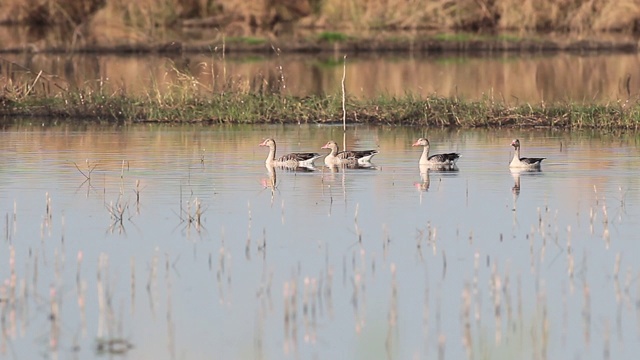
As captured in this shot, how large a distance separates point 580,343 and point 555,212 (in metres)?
5.96

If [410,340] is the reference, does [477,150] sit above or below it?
above

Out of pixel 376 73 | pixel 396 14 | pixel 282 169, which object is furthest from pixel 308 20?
pixel 282 169

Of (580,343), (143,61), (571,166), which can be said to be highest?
(143,61)

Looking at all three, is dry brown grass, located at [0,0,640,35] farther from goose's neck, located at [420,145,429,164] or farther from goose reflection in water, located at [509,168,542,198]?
goose reflection in water, located at [509,168,542,198]

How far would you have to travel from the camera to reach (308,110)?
29453 mm

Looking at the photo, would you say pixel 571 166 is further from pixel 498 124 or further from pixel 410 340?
pixel 410 340

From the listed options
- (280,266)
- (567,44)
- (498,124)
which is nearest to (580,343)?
(280,266)

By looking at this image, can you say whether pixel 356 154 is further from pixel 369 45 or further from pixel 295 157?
pixel 369 45

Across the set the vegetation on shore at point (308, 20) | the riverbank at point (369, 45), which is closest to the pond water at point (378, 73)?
the riverbank at point (369, 45)

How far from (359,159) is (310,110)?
756 cm

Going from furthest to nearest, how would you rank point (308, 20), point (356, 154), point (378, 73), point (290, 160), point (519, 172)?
point (308, 20) → point (378, 73) → point (356, 154) → point (290, 160) → point (519, 172)

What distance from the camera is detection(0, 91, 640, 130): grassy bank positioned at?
28.0 metres

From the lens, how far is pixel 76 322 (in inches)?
436

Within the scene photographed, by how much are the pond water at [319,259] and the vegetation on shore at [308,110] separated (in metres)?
5.05
